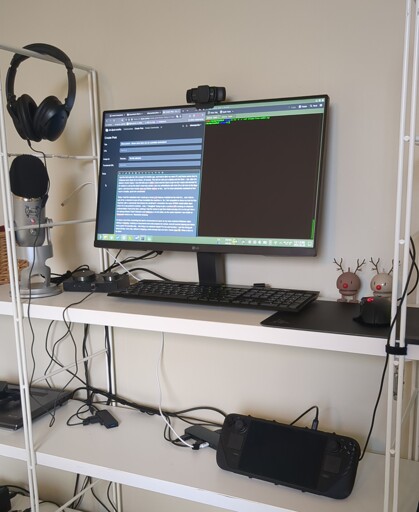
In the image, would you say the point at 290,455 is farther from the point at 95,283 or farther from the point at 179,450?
the point at 95,283

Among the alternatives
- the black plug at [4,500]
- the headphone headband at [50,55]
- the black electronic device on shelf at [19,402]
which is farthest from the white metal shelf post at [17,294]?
the black plug at [4,500]

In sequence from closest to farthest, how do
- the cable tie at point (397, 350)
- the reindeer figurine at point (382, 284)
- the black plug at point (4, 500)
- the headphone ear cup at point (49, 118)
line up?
1. the cable tie at point (397, 350)
2. the reindeer figurine at point (382, 284)
3. the headphone ear cup at point (49, 118)
4. the black plug at point (4, 500)

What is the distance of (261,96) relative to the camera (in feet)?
4.61

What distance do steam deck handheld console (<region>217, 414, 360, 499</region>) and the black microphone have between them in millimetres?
735

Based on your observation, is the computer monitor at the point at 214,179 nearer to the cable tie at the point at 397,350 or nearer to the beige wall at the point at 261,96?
the beige wall at the point at 261,96

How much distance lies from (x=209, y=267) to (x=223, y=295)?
0.59 ft

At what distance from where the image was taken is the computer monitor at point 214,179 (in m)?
1.27

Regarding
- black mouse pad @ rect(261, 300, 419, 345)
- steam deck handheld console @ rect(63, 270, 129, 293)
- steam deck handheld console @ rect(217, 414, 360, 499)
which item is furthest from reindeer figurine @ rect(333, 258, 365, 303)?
steam deck handheld console @ rect(63, 270, 129, 293)

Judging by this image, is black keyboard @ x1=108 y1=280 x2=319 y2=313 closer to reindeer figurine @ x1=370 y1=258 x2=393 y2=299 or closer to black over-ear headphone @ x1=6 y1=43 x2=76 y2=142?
reindeer figurine @ x1=370 y1=258 x2=393 y2=299

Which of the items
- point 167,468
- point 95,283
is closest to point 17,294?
point 95,283

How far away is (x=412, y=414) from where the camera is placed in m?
1.32

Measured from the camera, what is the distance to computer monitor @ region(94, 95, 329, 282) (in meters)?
1.27

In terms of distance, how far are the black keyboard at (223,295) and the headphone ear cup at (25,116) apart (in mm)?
491

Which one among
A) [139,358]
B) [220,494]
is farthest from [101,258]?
[220,494]
